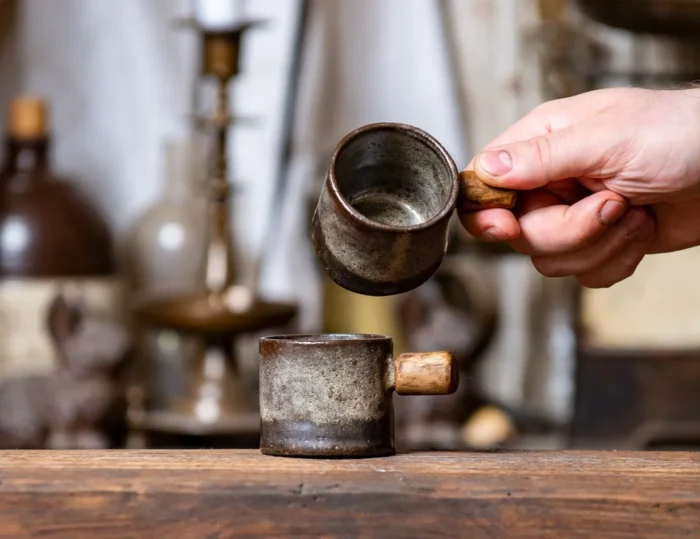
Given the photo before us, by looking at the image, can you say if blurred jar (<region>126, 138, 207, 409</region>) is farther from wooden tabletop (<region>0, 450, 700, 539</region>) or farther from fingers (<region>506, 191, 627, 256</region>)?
wooden tabletop (<region>0, 450, 700, 539</region>)

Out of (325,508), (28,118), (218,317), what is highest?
(28,118)

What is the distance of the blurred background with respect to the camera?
7.57 feet

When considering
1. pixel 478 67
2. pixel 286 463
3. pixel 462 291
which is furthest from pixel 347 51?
pixel 286 463

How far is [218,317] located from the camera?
2.27 meters

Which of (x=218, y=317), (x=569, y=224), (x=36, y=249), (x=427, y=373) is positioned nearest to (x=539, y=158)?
(x=569, y=224)

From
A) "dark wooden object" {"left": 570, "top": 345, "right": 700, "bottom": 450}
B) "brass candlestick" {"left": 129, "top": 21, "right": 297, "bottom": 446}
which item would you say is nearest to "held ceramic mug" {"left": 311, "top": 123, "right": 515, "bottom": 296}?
"brass candlestick" {"left": 129, "top": 21, "right": 297, "bottom": 446}

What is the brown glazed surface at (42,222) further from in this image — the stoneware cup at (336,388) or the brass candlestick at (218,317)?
the stoneware cup at (336,388)

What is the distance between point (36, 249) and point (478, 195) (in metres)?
1.39

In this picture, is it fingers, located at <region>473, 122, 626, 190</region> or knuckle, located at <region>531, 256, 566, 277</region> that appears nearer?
fingers, located at <region>473, 122, 626, 190</region>

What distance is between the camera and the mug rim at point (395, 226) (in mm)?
1140

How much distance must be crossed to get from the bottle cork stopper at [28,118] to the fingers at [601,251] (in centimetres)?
141

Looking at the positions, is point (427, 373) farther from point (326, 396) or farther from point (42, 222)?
point (42, 222)

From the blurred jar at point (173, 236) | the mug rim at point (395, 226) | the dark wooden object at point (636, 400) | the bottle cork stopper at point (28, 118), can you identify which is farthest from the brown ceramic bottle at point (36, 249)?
the mug rim at point (395, 226)

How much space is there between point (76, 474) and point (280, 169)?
195 cm
